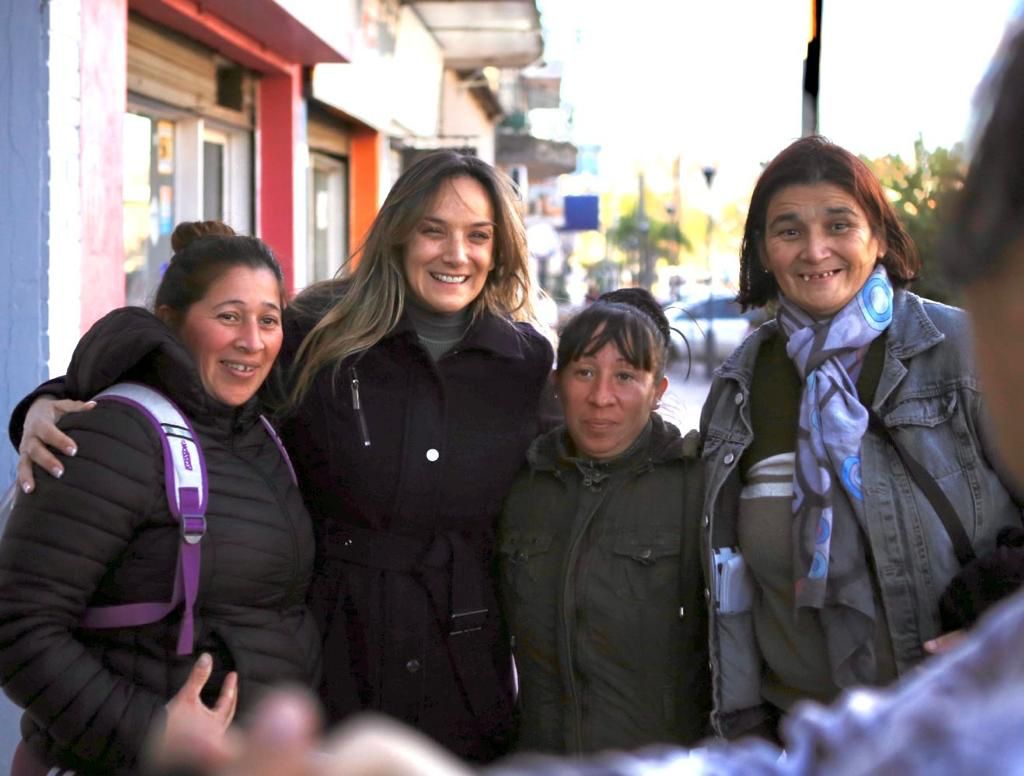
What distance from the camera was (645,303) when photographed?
11.5 feet

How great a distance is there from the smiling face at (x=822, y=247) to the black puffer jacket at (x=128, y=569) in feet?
4.37

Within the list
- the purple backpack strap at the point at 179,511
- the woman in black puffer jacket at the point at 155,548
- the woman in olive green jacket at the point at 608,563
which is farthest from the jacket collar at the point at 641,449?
the purple backpack strap at the point at 179,511

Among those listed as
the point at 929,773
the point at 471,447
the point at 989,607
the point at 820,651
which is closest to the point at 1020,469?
the point at 929,773

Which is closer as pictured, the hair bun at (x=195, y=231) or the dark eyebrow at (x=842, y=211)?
the dark eyebrow at (x=842, y=211)

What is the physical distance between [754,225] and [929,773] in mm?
2555

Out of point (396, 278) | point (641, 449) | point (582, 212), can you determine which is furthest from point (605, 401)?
point (582, 212)

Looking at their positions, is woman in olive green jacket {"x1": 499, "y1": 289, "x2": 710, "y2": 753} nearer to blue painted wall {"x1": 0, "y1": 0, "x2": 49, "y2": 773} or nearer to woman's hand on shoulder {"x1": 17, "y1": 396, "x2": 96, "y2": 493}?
woman's hand on shoulder {"x1": 17, "y1": 396, "x2": 96, "y2": 493}

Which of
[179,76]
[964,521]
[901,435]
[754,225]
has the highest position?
[179,76]

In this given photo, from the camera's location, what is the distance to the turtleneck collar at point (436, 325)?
3.50m

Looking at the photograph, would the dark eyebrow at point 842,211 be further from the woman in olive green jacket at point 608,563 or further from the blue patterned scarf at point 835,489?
the woman in olive green jacket at point 608,563

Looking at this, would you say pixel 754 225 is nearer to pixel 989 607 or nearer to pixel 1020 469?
pixel 989 607

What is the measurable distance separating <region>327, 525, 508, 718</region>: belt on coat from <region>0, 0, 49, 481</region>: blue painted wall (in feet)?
6.74

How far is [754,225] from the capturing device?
3.19 meters

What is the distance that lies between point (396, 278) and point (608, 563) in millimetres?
1026
